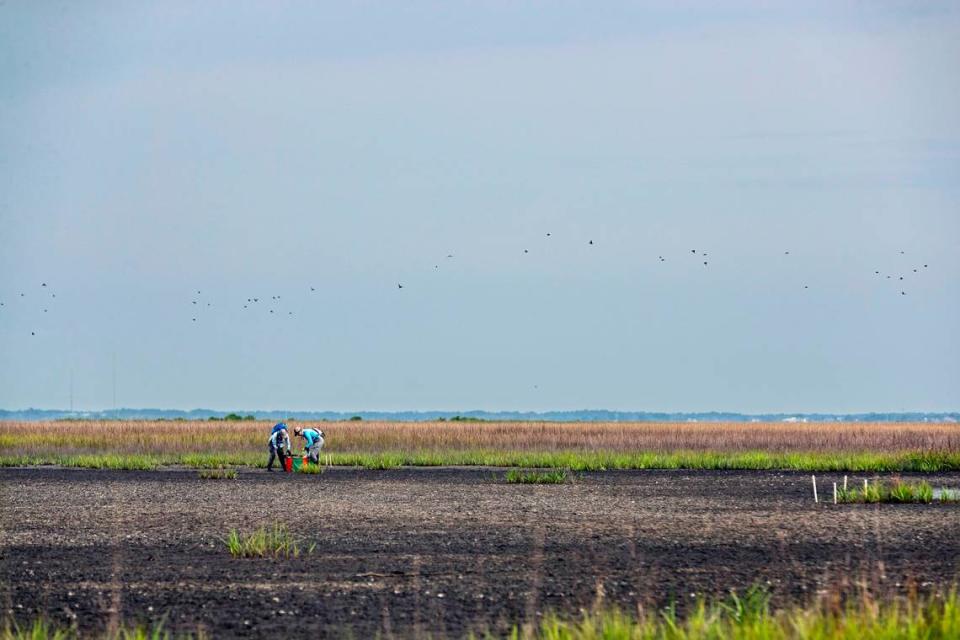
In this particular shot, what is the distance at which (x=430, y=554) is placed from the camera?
18.0 meters

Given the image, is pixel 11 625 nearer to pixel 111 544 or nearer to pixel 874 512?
→ pixel 111 544

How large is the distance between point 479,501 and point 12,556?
36.3ft

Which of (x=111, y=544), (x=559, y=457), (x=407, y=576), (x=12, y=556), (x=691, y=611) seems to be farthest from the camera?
(x=559, y=457)

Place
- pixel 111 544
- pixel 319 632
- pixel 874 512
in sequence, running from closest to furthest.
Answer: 1. pixel 319 632
2. pixel 111 544
3. pixel 874 512

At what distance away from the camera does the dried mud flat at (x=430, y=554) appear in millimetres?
13445

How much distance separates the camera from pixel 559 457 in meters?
45.4

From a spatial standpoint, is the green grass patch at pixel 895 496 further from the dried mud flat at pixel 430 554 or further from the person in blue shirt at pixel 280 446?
the person in blue shirt at pixel 280 446

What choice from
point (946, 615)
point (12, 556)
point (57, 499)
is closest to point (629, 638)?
point (946, 615)

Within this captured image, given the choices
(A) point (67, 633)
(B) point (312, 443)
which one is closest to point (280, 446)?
(B) point (312, 443)

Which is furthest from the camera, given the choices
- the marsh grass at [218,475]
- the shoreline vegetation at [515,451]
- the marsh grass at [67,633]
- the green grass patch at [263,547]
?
the shoreline vegetation at [515,451]

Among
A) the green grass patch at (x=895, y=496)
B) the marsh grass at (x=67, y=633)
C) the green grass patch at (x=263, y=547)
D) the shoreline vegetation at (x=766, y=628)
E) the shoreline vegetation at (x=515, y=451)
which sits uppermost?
the shoreline vegetation at (x=515, y=451)

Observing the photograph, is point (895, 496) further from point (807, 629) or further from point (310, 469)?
point (807, 629)

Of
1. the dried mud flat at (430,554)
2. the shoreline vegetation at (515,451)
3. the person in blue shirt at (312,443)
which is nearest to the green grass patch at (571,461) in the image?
the shoreline vegetation at (515,451)

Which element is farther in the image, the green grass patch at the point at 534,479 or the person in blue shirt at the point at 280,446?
the person in blue shirt at the point at 280,446
